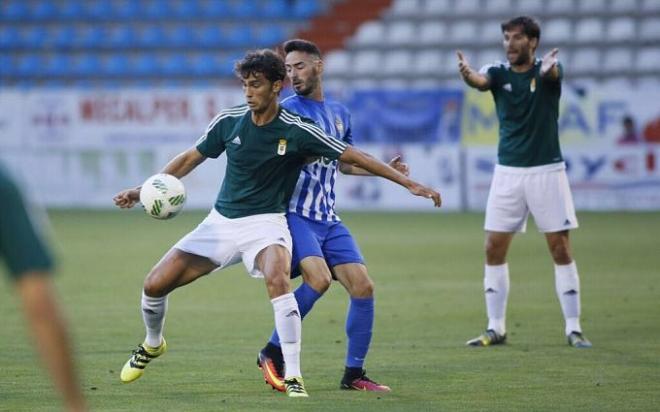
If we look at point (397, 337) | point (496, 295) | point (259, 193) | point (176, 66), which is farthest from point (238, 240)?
point (176, 66)

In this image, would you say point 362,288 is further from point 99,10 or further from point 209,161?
point 99,10

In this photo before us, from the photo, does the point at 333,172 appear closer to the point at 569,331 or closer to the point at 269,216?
the point at 269,216

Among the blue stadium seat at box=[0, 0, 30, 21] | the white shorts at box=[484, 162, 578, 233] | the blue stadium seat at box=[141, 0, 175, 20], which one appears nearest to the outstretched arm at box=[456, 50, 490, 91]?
the white shorts at box=[484, 162, 578, 233]

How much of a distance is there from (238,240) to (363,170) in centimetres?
115

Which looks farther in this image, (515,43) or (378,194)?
(378,194)

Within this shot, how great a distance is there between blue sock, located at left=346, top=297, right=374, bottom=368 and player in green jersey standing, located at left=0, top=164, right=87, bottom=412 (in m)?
4.42

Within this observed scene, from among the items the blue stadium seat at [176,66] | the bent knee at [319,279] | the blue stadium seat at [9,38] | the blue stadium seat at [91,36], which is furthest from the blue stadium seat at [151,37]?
the bent knee at [319,279]

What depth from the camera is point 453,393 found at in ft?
24.4

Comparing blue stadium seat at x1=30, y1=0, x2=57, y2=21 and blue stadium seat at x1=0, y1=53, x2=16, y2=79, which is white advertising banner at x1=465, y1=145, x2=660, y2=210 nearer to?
blue stadium seat at x1=0, y1=53, x2=16, y2=79

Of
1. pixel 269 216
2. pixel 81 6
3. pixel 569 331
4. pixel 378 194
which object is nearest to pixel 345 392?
pixel 269 216

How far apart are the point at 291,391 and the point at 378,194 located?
60.1 feet

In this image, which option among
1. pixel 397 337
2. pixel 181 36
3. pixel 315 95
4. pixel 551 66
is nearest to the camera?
pixel 315 95

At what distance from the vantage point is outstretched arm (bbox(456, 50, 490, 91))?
9.45 m

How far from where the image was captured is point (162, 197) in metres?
7.57
